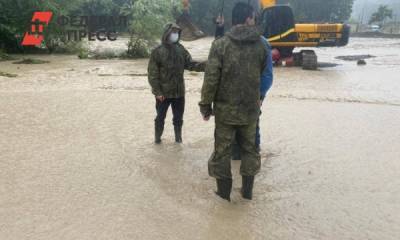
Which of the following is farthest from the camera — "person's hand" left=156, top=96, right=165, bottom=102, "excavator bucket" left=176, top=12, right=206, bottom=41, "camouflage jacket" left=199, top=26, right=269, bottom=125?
"excavator bucket" left=176, top=12, right=206, bottom=41

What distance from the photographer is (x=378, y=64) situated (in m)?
18.1

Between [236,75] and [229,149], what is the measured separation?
A: 0.68m

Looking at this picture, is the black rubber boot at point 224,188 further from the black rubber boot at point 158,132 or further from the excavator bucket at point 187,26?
the excavator bucket at point 187,26

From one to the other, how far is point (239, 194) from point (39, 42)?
1926cm

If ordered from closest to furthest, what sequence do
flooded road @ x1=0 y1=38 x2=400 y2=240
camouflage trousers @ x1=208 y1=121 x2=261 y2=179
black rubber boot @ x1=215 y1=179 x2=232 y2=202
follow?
flooded road @ x1=0 y1=38 x2=400 y2=240 < camouflage trousers @ x1=208 y1=121 x2=261 y2=179 < black rubber boot @ x1=215 y1=179 x2=232 y2=202

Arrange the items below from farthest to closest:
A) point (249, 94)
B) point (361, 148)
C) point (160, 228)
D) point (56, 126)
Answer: point (56, 126)
point (361, 148)
point (249, 94)
point (160, 228)

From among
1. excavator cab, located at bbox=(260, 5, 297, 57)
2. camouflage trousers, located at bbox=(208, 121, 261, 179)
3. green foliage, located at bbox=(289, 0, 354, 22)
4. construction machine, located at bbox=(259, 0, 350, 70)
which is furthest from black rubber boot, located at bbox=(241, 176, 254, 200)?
green foliage, located at bbox=(289, 0, 354, 22)

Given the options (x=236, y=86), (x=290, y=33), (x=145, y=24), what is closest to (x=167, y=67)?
(x=236, y=86)

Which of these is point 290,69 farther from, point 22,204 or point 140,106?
point 22,204

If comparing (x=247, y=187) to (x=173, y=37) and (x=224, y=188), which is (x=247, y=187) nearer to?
(x=224, y=188)

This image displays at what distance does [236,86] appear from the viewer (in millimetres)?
3992

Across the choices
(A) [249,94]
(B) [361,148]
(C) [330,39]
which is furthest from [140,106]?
(C) [330,39]

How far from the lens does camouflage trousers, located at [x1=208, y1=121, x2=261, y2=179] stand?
411cm
